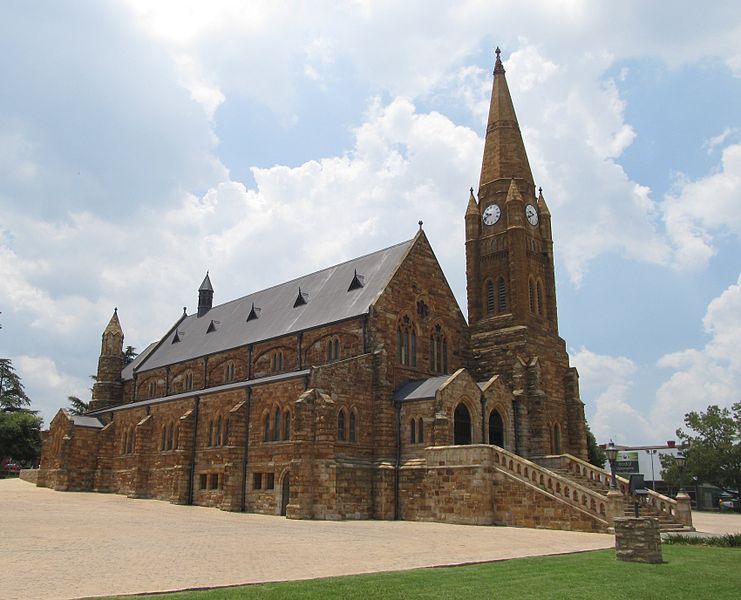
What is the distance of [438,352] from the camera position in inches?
1631

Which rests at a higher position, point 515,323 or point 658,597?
point 515,323

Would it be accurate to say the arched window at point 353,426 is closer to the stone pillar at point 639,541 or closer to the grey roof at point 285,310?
the grey roof at point 285,310

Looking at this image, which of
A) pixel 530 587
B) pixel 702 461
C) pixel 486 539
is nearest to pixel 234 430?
pixel 486 539

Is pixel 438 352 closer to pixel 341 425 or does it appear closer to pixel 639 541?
pixel 341 425

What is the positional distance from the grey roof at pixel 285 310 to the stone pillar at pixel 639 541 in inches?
914

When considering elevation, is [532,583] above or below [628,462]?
below

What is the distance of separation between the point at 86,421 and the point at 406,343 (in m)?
30.3

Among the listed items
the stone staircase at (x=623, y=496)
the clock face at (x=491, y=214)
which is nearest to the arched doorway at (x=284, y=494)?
the stone staircase at (x=623, y=496)

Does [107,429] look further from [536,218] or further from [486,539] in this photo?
[486,539]

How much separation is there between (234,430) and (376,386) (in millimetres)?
8717

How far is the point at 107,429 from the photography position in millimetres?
53562

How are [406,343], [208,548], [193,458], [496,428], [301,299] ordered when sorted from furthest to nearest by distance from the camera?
[301,299], [193,458], [406,343], [496,428], [208,548]

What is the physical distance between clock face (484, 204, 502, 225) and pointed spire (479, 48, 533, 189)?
6.72 ft

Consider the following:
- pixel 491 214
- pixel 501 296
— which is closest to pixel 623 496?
pixel 501 296
